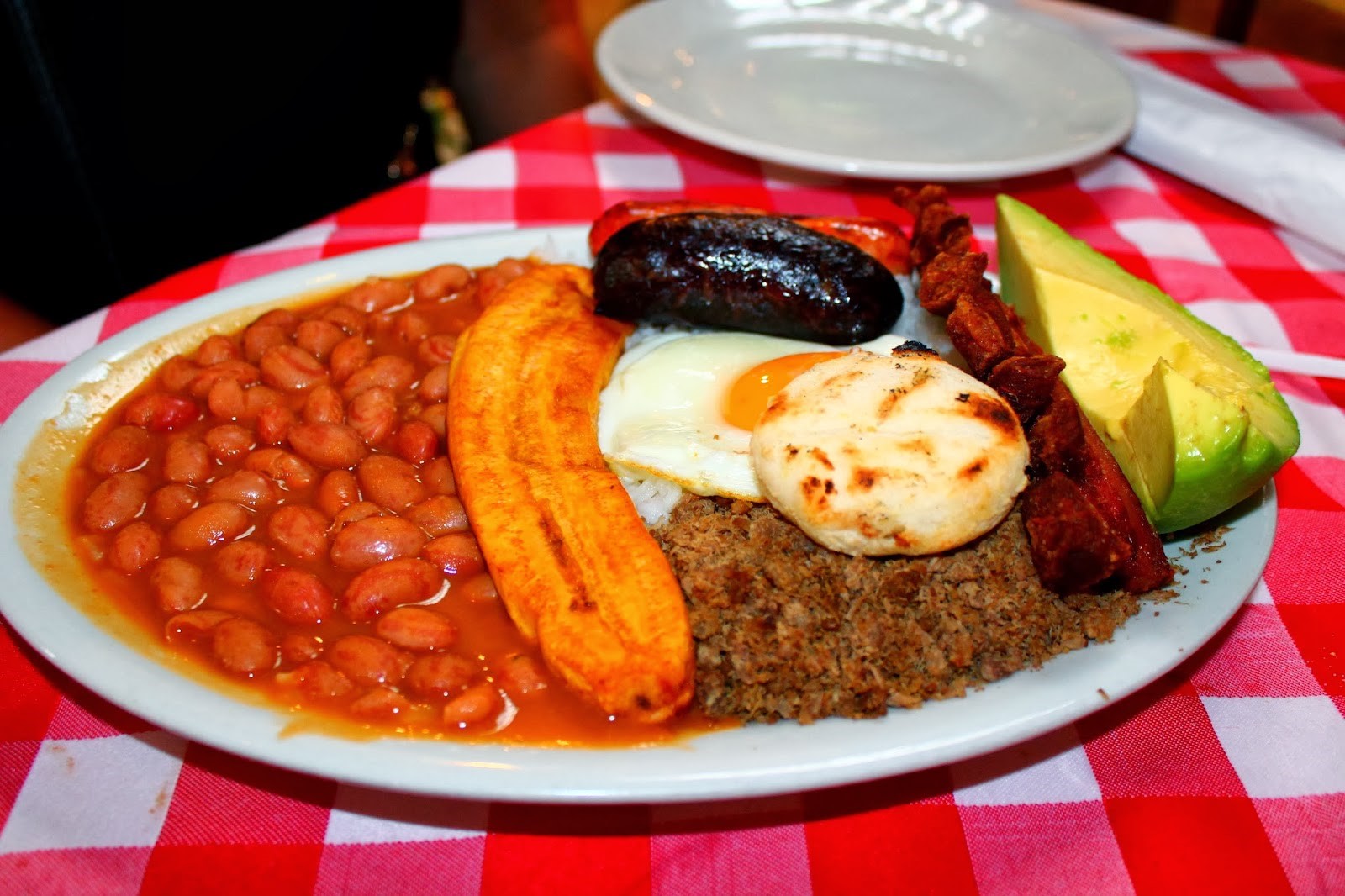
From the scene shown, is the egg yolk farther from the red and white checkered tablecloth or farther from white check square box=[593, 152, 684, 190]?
white check square box=[593, 152, 684, 190]

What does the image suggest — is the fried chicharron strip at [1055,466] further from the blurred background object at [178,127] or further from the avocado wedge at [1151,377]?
the blurred background object at [178,127]

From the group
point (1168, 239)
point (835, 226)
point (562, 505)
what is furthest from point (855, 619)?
point (1168, 239)

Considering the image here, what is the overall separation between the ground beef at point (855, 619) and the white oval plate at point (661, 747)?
0.05 metres

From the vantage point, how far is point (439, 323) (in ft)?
9.96

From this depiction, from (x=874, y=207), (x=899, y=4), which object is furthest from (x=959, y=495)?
(x=899, y=4)

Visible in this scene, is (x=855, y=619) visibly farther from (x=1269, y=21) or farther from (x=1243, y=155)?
(x=1269, y=21)

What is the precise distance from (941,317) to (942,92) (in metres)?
2.25

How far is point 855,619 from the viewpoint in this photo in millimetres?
2025

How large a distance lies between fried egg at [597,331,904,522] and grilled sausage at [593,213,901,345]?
7cm

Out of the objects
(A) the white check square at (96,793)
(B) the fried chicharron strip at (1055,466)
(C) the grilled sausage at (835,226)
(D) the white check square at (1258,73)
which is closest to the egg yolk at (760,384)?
(B) the fried chicharron strip at (1055,466)

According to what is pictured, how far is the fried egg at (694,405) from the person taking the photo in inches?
94.1

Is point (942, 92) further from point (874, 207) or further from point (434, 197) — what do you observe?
point (434, 197)

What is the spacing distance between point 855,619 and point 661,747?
0.47 metres

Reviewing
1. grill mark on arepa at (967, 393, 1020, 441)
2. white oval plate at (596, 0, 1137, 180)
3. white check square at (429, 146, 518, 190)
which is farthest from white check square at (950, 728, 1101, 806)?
white check square at (429, 146, 518, 190)
